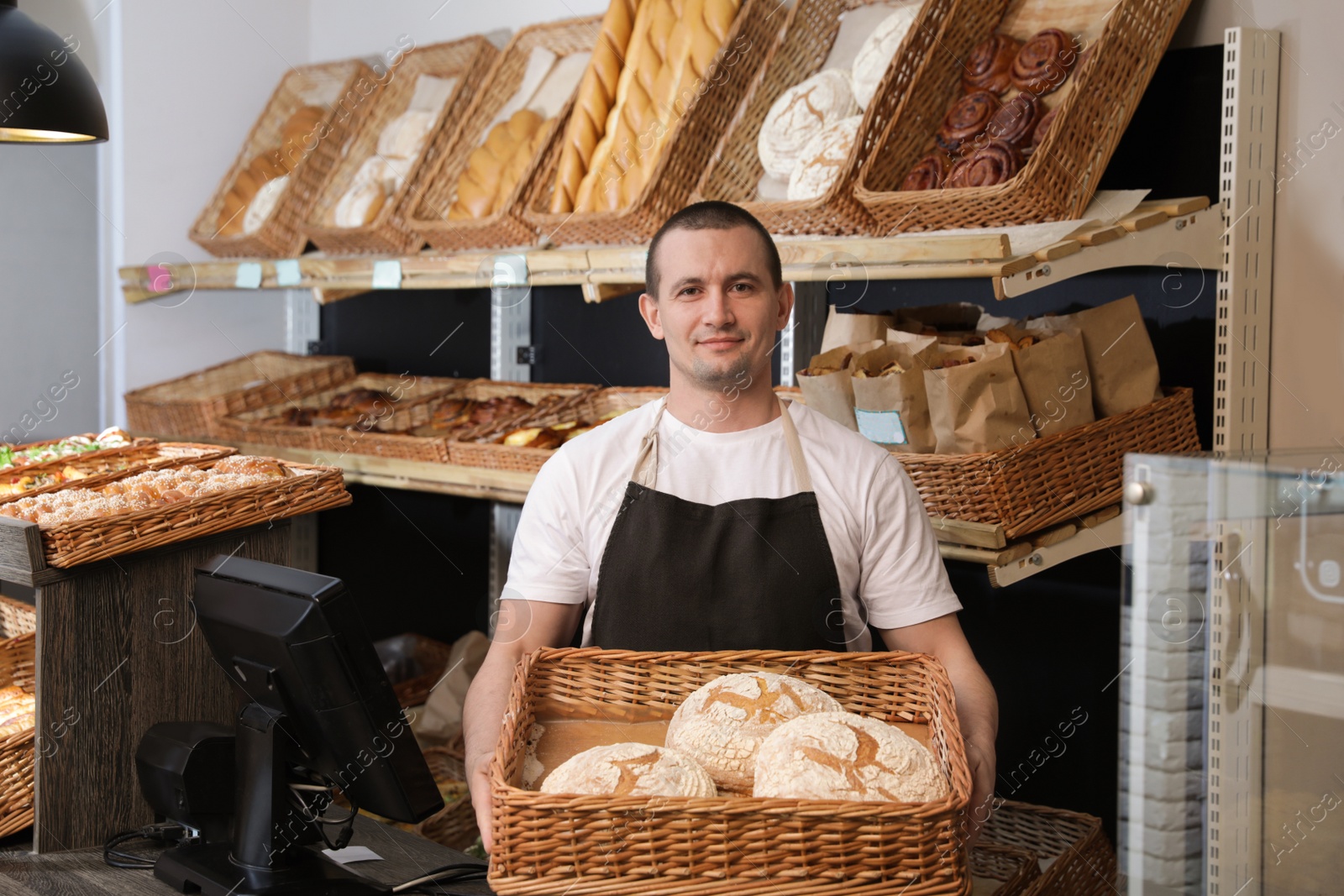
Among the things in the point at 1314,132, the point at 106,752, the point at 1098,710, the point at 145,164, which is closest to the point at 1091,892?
the point at 1098,710

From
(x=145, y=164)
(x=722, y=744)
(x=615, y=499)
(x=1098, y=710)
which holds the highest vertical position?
(x=145, y=164)

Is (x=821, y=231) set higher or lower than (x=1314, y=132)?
lower

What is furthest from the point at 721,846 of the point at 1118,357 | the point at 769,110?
the point at 769,110

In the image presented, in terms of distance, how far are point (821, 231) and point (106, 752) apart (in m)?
1.68

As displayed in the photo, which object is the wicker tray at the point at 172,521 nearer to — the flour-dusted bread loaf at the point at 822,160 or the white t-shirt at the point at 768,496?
the white t-shirt at the point at 768,496

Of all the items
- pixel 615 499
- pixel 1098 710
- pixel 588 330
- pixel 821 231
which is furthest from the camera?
pixel 588 330

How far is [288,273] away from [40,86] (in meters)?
1.14

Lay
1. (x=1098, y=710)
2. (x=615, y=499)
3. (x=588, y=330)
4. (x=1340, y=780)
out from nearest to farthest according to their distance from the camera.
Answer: (x=1340, y=780), (x=615, y=499), (x=1098, y=710), (x=588, y=330)

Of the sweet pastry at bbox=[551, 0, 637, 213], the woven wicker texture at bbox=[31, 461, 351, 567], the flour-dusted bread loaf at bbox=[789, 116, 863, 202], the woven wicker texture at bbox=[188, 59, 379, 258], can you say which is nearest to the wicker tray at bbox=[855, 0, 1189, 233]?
the flour-dusted bread loaf at bbox=[789, 116, 863, 202]

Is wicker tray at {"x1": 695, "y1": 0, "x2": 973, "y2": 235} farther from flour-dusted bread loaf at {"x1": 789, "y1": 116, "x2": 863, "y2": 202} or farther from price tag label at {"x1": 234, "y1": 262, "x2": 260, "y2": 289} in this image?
price tag label at {"x1": 234, "y1": 262, "x2": 260, "y2": 289}

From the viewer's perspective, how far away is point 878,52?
246cm

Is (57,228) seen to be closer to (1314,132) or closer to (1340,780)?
(1314,132)

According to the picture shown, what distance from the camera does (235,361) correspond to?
392cm

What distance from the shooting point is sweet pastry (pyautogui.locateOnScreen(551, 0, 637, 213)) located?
2914mm
